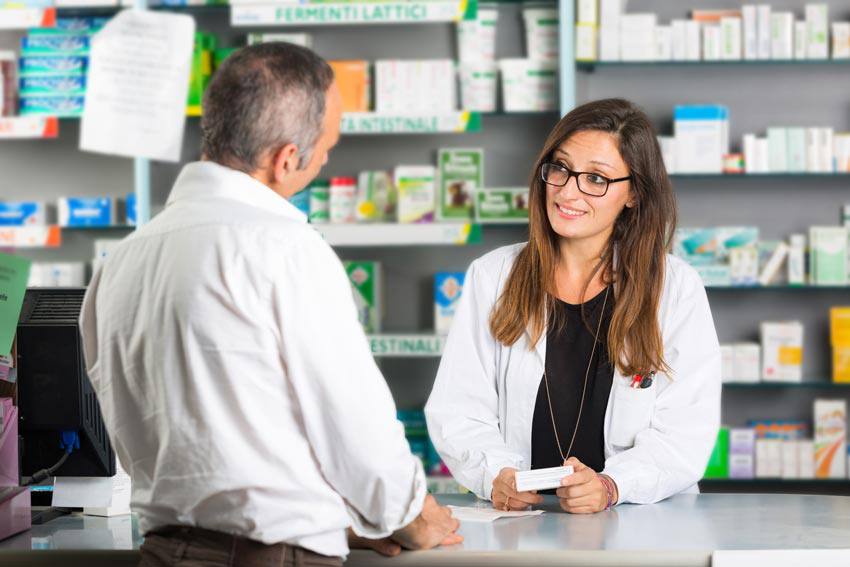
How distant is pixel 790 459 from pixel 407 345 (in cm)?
177

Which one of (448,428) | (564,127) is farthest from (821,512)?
(564,127)

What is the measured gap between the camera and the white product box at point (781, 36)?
14.5ft

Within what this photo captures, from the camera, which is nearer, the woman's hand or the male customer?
the male customer

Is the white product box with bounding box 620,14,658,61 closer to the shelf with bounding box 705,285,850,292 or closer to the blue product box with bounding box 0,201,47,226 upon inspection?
the shelf with bounding box 705,285,850,292

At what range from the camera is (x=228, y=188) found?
1.45m

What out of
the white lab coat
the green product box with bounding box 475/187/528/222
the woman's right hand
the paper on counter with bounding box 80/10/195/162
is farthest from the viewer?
the green product box with bounding box 475/187/528/222

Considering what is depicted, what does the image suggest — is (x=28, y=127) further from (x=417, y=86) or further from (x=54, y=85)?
(x=417, y=86)

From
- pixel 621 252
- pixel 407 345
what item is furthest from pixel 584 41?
pixel 621 252

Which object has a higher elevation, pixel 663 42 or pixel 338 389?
pixel 663 42

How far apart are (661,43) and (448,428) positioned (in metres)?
2.77

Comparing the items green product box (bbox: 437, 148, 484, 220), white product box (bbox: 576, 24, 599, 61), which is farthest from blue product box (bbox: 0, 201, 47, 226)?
white product box (bbox: 576, 24, 599, 61)

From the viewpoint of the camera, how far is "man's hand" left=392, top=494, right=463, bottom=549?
1.65 m

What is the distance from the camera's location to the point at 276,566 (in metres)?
1.43

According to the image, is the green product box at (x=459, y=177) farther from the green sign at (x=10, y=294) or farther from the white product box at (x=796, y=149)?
the green sign at (x=10, y=294)
